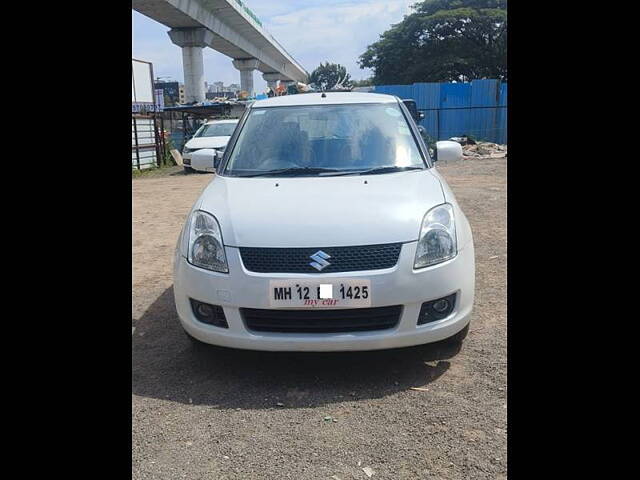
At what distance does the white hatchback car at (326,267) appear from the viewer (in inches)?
114

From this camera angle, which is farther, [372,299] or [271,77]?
[271,77]

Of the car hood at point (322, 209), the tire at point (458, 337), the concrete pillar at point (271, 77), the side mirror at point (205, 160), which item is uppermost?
the concrete pillar at point (271, 77)

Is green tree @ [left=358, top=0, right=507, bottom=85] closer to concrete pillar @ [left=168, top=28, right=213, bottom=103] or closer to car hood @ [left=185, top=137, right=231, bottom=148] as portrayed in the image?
concrete pillar @ [left=168, top=28, right=213, bottom=103]

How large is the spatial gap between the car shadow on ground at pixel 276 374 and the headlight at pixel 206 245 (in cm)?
60

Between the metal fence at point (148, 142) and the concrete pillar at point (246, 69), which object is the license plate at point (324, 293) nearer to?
the metal fence at point (148, 142)

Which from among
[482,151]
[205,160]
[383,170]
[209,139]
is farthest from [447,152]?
[482,151]

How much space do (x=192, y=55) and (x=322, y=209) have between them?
2889cm

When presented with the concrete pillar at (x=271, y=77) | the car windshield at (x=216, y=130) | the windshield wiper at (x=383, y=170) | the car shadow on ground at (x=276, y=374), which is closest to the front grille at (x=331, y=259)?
the car shadow on ground at (x=276, y=374)

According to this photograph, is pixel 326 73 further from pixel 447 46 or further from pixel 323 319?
pixel 323 319

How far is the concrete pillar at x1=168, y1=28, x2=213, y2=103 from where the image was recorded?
28594 mm

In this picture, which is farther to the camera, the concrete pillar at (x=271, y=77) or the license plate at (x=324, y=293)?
the concrete pillar at (x=271, y=77)

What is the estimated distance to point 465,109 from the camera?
21.7 metres
